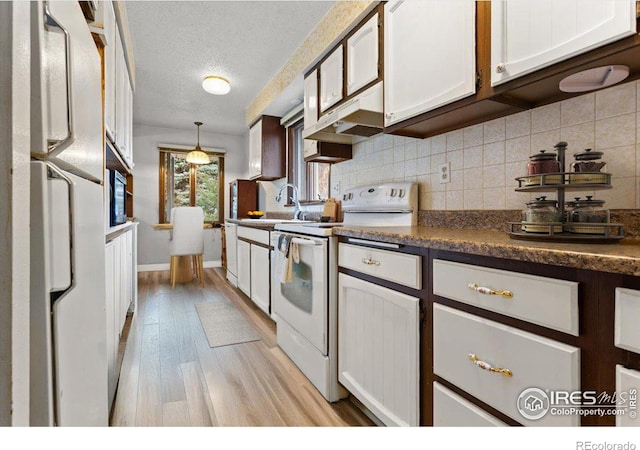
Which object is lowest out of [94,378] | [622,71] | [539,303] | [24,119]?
[94,378]

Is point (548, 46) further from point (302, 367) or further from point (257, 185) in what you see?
point (257, 185)

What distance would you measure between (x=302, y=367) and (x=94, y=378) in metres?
1.19

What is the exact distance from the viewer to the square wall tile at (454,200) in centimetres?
165

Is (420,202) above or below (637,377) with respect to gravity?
above

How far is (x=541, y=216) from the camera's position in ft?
3.38

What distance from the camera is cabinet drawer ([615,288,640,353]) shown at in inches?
23.8

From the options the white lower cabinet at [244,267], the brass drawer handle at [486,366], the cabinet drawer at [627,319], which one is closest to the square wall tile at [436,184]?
the brass drawer handle at [486,366]

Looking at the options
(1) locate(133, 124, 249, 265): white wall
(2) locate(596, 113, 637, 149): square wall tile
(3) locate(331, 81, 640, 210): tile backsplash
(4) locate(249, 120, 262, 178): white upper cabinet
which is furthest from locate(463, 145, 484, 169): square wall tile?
(1) locate(133, 124, 249, 265): white wall

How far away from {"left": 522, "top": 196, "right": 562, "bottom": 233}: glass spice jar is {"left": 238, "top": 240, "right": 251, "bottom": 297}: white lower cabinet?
2.64 meters

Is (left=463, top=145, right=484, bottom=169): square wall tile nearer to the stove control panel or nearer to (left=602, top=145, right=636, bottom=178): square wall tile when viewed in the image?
the stove control panel

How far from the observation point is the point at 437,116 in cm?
148

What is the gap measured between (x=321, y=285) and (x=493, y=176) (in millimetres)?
1005

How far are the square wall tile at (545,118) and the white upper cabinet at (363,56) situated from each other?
0.88m

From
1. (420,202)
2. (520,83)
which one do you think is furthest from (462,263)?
(420,202)
